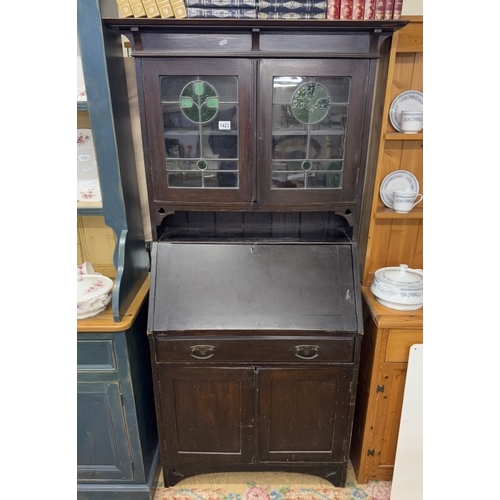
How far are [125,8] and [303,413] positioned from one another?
5.56ft

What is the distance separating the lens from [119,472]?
68.5 inches

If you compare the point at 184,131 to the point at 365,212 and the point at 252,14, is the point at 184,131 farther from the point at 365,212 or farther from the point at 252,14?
the point at 365,212

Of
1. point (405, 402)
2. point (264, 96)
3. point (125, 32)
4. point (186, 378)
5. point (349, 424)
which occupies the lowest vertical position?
point (349, 424)

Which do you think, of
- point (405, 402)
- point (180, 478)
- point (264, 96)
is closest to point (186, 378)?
point (180, 478)

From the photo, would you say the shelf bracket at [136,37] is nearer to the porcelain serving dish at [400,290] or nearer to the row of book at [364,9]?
the row of book at [364,9]

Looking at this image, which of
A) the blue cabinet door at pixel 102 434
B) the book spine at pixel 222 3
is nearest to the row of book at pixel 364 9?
the book spine at pixel 222 3

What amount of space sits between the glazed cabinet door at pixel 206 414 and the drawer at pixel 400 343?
0.58 meters

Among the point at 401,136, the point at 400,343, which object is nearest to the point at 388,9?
the point at 401,136

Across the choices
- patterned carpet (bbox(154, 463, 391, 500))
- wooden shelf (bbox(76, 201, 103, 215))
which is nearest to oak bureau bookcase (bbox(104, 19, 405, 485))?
patterned carpet (bbox(154, 463, 391, 500))

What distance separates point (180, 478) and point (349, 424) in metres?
0.81

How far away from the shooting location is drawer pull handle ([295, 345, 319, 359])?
1.57 meters

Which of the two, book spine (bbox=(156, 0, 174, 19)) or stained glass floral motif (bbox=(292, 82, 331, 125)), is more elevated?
book spine (bbox=(156, 0, 174, 19))

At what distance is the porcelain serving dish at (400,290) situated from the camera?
5.33 ft

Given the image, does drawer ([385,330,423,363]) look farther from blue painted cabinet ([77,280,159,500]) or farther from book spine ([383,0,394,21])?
book spine ([383,0,394,21])
